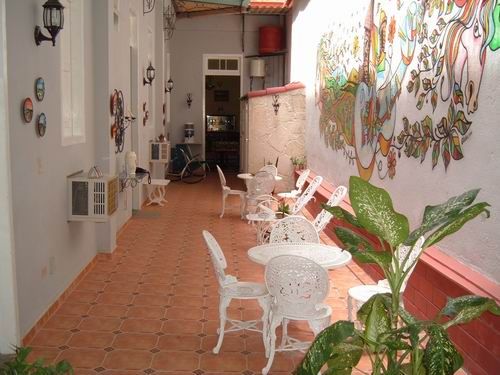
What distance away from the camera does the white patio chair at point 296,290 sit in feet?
12.6

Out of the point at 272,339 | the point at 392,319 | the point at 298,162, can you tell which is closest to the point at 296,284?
the point at 272,339

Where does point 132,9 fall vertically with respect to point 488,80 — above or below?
above

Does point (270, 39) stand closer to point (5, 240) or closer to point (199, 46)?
point (199, 46)

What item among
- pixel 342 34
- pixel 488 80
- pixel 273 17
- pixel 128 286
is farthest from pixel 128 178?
pixel 273 17

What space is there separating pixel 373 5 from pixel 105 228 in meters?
4.16

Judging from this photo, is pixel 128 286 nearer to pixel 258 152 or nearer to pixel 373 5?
pixel 373 5

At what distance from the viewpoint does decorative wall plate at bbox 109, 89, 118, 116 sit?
683 centimetres

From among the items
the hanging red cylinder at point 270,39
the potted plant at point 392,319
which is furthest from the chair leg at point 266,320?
the hanging red cylinder at point 270,39

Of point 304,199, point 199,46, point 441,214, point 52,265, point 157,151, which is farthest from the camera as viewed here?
point 199,46

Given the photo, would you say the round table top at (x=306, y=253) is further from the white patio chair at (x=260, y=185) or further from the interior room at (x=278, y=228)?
the white patio chair at (x=260, y=185)

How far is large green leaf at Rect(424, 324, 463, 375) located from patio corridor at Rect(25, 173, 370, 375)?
1.90 meters

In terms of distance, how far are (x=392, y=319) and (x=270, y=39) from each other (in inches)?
536

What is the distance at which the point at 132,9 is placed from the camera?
30.4 ft

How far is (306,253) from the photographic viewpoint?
4738 millimetres
